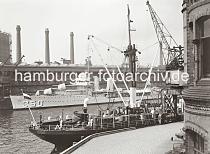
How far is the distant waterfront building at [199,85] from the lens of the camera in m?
11.6

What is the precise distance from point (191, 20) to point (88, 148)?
11287 mm

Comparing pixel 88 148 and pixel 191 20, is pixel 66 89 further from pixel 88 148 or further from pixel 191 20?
pixel 191 20

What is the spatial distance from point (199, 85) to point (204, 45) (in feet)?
5.19

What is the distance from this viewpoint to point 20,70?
372ft

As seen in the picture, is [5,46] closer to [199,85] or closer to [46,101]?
[46,101]

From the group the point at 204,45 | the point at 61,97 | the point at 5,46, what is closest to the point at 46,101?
the point at 61,97

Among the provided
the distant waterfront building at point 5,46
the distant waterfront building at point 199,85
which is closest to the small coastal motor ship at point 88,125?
the distant waterfront building at point 199,85

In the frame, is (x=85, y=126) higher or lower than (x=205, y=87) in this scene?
lower

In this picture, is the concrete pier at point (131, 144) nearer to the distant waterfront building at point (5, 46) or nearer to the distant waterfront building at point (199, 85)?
the distant waterfront building at point (199, 85)

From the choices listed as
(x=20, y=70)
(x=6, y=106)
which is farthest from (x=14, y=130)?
(x=20, y=70)

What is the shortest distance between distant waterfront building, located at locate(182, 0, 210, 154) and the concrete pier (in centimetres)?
684

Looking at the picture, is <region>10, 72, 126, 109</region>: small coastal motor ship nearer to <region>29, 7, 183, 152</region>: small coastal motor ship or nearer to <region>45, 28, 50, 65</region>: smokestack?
<region>45, 28, 50, 65</region>: smokestack

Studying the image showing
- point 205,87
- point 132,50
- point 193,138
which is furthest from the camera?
point 132,50

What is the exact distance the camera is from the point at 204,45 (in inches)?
496
